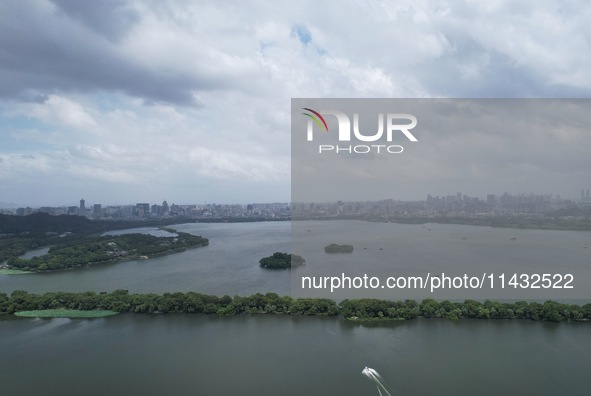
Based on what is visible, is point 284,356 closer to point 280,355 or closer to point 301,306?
point 280,355

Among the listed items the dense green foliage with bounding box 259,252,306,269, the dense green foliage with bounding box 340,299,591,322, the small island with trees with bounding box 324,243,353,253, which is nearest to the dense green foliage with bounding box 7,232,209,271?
the dense green foliage with bounding box 259,252,306,269

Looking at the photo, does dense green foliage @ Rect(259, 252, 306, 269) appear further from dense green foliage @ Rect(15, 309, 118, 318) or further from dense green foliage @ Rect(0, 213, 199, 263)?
dense green foliage @ Rect(0, 213, 199, 263)

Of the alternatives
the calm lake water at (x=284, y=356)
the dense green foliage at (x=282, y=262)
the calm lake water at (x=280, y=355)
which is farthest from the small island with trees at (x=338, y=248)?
the calm lake water at (x=284, y=356)

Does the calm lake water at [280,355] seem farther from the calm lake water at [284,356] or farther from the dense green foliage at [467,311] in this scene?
the dense green foliage at [467,311]

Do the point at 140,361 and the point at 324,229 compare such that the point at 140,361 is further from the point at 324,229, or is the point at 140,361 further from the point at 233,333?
the point at 324,229

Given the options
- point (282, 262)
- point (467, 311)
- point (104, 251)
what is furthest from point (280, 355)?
point (104, 251)

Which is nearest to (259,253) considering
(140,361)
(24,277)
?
(24,277)
